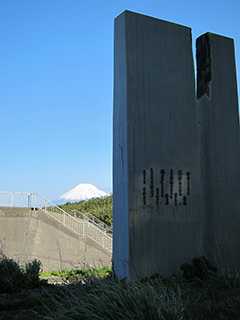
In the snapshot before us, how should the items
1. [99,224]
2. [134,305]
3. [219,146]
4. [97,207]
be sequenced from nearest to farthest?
[134,305]
[219,146]
[99,224]
[97,207]

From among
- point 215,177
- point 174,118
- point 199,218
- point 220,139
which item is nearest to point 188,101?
point 174,118

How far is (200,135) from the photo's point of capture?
784 cm

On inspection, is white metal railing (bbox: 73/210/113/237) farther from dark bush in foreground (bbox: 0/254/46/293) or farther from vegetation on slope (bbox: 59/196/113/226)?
dark bush in foreground (bbox: 0/254/46/293)

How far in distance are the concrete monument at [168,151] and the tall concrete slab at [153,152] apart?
0.02 metres

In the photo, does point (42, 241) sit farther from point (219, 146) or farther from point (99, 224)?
point (219, 146)

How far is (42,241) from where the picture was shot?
17.7 m

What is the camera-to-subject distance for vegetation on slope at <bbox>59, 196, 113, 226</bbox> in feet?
83.5

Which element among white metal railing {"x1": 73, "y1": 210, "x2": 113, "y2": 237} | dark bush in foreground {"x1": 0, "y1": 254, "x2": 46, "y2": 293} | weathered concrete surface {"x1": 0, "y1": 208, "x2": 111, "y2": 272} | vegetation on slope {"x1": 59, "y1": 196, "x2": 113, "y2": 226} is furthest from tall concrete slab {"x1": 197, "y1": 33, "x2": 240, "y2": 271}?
vegetation on slope {"x1": 59, "y1": 196, "x2": 113, "y2": 226}

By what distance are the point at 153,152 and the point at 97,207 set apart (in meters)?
21.2

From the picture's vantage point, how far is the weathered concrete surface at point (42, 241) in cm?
1722

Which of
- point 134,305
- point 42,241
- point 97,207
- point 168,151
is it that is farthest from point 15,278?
point 97,207

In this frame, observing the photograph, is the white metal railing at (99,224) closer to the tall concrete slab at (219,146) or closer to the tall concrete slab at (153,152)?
the tall concrete slab at (219,146)

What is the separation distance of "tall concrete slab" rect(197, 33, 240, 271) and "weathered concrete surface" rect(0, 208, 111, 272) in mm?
10346

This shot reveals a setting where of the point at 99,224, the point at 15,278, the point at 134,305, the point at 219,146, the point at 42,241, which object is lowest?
the point at 42,241
